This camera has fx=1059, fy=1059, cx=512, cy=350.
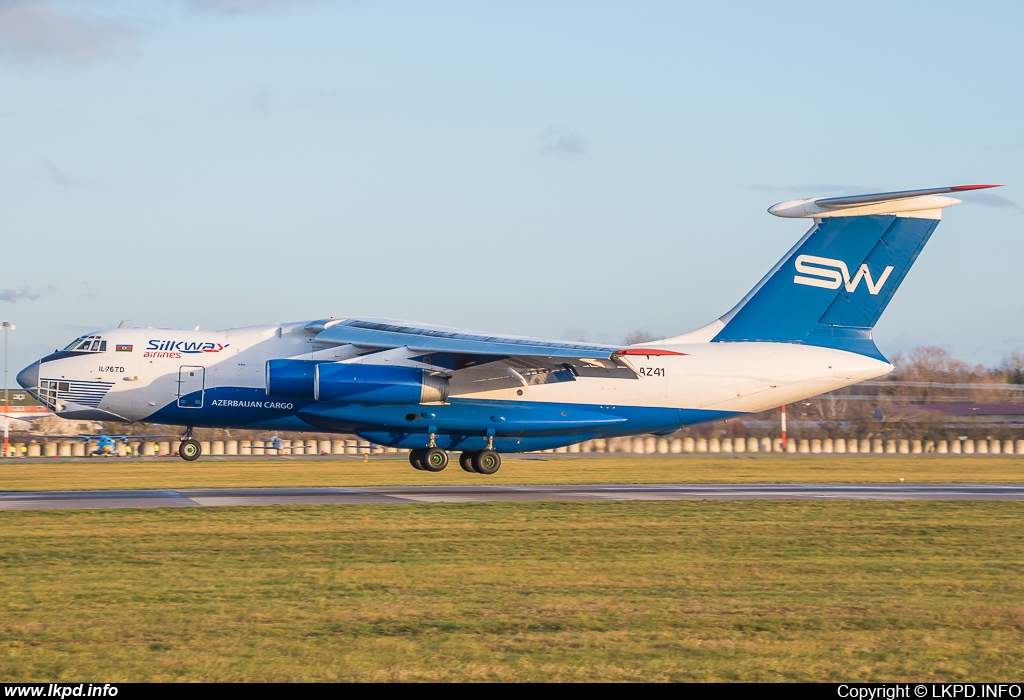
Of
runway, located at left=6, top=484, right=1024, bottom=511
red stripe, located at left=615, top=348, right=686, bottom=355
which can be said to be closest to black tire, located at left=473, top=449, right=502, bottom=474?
runway, located at left=6, top=484, right=1024, bottom=511

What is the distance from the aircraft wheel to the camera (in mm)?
24562

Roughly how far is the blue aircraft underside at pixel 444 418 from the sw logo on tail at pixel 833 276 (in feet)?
11.6

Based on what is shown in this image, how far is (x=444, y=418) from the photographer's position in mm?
23141

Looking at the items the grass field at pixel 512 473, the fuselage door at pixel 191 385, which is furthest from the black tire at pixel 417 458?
the fuselage door at pixel 191 385

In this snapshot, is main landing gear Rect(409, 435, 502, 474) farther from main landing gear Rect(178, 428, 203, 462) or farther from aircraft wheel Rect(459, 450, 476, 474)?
main landing gear Rect(178, 428, 203, 462)

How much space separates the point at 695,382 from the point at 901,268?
532 centimetres

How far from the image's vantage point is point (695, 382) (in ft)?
77.3

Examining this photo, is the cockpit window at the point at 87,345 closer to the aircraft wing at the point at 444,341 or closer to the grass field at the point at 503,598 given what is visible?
the aircraft wing at the point at 444,341

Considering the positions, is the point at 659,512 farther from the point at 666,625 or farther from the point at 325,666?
the point at 325,666

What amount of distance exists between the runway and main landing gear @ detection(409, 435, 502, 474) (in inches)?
63.3

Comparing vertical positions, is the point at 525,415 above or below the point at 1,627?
above

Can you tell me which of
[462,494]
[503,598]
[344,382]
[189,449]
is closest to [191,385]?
[189,449]

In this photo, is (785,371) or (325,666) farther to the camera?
(785,371)

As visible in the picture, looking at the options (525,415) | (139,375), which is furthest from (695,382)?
(139,375)
